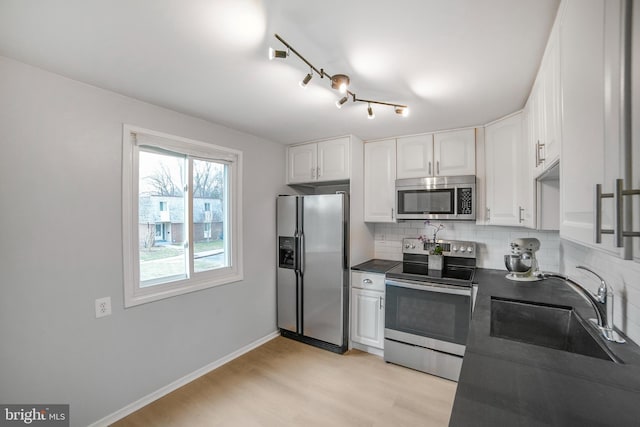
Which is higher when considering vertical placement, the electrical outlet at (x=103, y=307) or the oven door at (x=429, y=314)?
the electrical outlet at (x=103, y=307)

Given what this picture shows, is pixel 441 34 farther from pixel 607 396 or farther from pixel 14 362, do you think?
pixel 14 362

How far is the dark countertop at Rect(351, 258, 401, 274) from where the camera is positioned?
2882mm

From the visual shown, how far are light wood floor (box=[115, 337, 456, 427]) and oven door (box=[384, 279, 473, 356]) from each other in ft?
1.02

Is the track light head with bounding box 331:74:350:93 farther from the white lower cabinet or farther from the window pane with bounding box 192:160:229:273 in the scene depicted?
the white lower cabinet

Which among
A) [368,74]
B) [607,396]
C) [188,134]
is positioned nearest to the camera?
[607,396]

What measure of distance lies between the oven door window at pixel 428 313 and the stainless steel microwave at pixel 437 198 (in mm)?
748

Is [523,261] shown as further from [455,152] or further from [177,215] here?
[177,215]

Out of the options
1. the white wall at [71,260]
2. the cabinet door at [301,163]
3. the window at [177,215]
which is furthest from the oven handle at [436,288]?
the white wall at [71,260]

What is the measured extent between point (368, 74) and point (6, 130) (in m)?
2.05

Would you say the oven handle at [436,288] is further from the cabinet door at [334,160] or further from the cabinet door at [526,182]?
the cabinet door at [334,160]

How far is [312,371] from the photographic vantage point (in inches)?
102

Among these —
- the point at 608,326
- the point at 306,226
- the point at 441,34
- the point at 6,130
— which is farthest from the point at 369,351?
the point at 6,130

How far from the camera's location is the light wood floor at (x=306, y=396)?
1.99m

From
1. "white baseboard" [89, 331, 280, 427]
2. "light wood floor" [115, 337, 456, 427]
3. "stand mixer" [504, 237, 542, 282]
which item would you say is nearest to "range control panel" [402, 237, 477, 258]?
"stand mixer" [504, 237, 542, 282]
